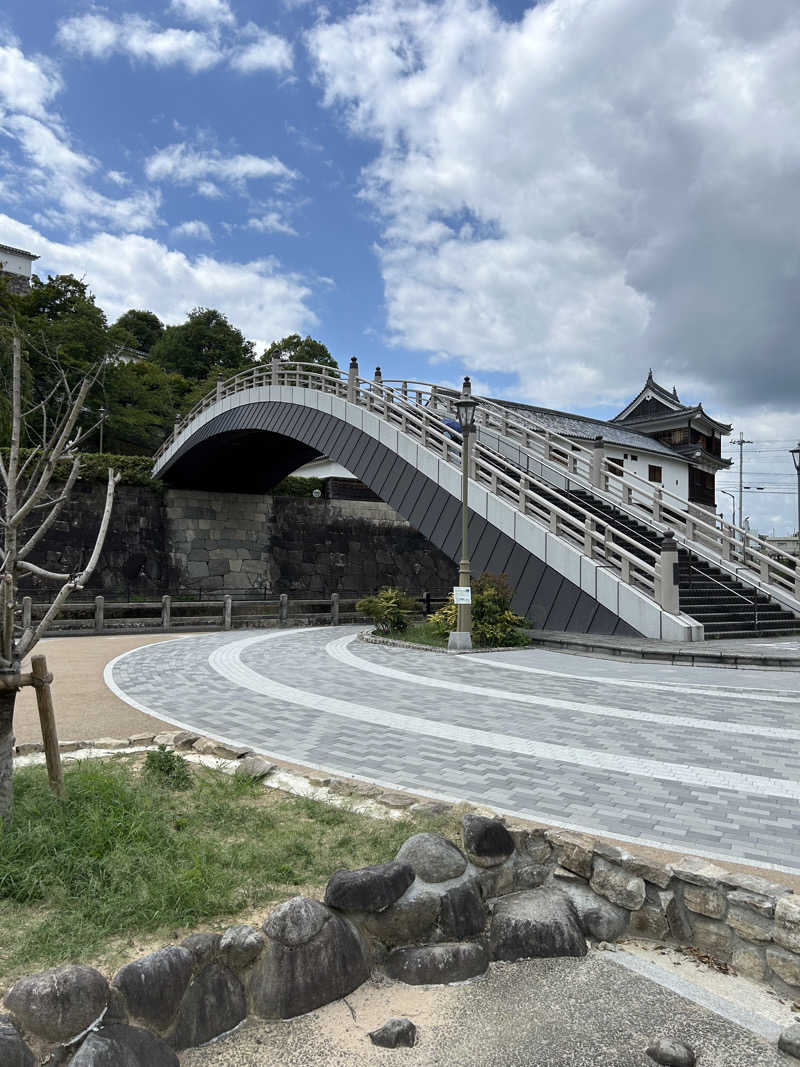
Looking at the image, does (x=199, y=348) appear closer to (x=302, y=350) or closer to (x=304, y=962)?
(x=302, y=350)

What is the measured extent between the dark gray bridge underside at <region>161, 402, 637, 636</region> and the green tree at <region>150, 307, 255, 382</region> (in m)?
22.9

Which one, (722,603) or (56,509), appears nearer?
(56,509)

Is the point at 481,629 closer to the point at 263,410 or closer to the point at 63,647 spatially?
the point at 63,647

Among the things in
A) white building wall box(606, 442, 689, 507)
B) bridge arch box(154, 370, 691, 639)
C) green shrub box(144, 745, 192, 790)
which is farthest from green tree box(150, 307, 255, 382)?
green shrub box(144, 745, 192, 790)

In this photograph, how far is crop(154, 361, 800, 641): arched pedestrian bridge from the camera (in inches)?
605

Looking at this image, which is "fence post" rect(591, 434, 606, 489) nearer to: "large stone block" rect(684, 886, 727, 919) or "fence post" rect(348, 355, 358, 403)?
"fence post" rect(348, 355, 358, 403)

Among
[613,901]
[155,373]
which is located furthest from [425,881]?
[155,373]

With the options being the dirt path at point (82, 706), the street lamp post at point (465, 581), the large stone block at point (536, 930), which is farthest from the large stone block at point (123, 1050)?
the street lamp post at point (465, 581)

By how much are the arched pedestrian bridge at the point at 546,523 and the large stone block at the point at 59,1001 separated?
1329cm

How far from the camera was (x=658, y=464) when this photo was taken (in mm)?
43656

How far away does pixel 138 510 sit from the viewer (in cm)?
3278

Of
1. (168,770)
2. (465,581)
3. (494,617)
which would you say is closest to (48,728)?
(168,770)

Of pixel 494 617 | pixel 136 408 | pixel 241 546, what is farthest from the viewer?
pixel 136 408

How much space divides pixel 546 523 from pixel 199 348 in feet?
152
